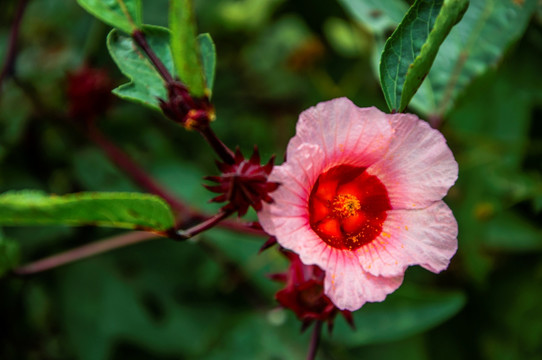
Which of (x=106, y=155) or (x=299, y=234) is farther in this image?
(x=106, y=155)

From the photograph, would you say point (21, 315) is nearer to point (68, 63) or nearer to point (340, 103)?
point (68, 63)

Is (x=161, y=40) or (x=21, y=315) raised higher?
(x=161, y=40)

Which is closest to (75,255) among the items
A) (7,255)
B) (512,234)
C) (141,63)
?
(7,255)

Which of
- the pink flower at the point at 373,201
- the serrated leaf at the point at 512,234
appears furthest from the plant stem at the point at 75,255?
the serrated leaf at the point at 512,234

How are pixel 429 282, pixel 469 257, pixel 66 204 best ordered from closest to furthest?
pixel 66 204, pixel 469 257, pixel 429 282

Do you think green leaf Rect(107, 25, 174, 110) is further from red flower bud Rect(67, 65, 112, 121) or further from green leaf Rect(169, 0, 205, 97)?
red flower bud Rect(67, 65, 112, 121)

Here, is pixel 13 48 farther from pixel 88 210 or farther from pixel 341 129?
pixel 341 129

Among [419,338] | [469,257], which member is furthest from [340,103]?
[419,338]

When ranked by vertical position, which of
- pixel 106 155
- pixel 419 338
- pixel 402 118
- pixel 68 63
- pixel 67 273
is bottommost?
pixel 419 338
